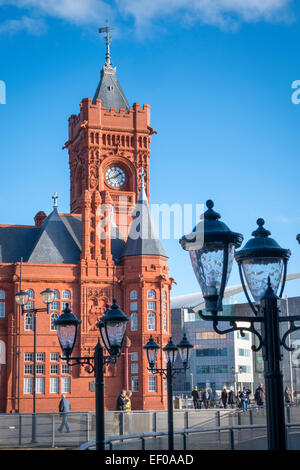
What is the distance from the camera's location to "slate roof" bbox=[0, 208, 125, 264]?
2293 inches

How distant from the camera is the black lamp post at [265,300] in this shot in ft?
29.2

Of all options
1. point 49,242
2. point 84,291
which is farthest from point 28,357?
point 49,242

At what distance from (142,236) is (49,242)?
783 centimetres

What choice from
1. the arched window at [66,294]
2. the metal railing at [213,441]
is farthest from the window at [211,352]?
the metal railing at [213,441]

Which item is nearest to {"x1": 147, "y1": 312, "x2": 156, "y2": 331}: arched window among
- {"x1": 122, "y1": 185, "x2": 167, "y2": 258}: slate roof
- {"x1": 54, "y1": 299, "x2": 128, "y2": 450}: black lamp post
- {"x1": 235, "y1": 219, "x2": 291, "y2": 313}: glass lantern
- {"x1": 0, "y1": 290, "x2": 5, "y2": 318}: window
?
{"x1": 122, "y1": 185, "x2": 167, "y2": 258}: slate roof

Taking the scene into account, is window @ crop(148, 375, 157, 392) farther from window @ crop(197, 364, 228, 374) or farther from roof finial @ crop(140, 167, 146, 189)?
window @ crop(197, 364, 228, 374)

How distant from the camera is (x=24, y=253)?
195ft

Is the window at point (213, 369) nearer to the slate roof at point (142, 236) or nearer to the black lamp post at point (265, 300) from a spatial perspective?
the slate roof at point (142, 236)

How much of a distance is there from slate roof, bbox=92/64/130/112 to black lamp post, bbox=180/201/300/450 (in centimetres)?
A: 6052

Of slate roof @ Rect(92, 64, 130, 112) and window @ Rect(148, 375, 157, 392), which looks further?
slate roof @ Rect(92, 64, 130, 112)

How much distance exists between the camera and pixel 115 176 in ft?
223

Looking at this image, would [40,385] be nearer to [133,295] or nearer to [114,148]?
[133,295]

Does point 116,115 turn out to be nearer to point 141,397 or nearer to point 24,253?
point 24,253

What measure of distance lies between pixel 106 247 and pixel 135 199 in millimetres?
9991
